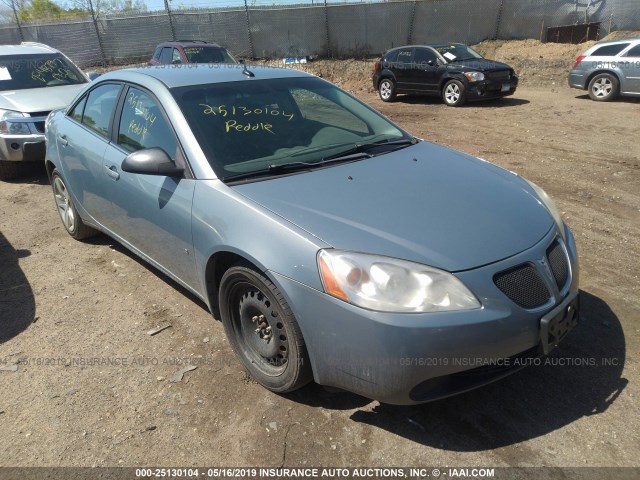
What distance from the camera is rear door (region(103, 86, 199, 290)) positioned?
3.15 metres

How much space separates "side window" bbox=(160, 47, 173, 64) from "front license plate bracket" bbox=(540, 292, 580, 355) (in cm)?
1364

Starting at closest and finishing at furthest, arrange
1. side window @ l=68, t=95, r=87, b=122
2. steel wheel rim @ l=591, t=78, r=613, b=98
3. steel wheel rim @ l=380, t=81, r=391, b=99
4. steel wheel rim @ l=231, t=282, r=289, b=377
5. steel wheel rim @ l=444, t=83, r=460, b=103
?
steel wheel rim @ l=231, t=282, r=289, b=377
side window @ l=68, t=95, r=87, b=122
steel wheel rim @ l=591, t=78, r=613, b=98
steel wheel rim @ l=444, t=83, r=460, b=103
steel wheel rim @ l=380, t=81, r=391, b=99

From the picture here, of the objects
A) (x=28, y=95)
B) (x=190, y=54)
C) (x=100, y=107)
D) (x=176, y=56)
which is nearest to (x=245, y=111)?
(x=100, y=107)

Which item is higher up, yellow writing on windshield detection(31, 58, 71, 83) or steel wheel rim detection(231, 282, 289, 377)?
yellow writing on windshield detection(31, 58, 71, 83)

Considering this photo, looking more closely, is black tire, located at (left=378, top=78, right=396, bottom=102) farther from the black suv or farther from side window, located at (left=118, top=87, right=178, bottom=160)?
side window, located at (left=118, top=87, right=178, bottom=160)

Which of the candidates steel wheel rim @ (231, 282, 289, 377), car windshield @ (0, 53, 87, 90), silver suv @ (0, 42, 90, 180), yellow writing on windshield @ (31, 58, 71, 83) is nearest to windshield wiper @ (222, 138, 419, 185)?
steel wheel rim @ (231, 282, 289, 377)

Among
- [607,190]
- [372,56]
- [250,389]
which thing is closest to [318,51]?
[372,56]

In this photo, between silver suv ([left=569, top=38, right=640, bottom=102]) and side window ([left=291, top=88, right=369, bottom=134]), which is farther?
silver suv ([left=569, top=38, right=640, bottom=102])

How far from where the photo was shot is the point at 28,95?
737cm

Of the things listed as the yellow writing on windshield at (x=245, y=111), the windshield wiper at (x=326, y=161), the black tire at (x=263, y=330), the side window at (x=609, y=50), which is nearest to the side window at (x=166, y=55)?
the side window at (x=609, y=50)

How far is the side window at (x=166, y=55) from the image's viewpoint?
14.1m

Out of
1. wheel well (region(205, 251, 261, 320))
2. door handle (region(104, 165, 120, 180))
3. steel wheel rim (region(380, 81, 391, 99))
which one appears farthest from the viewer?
steel wheel rim (region(380, 81, 391, 99))

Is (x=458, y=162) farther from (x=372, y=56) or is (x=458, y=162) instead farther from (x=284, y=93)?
(x=372, y=56)

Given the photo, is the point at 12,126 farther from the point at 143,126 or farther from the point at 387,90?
the point at 387,90
